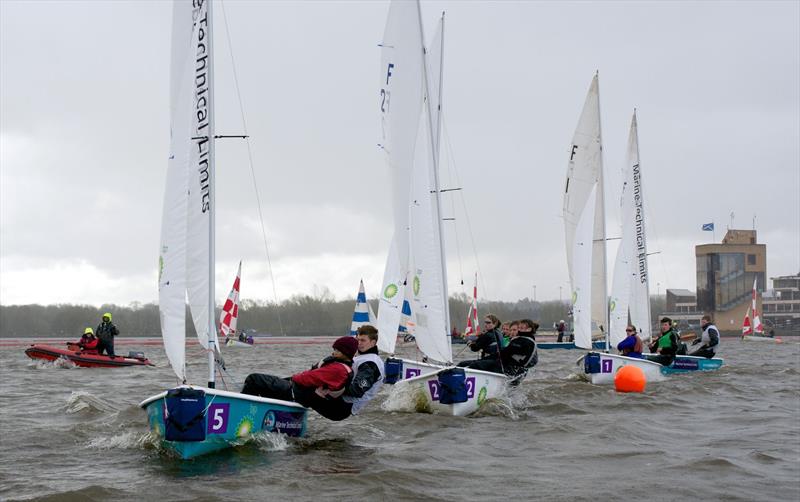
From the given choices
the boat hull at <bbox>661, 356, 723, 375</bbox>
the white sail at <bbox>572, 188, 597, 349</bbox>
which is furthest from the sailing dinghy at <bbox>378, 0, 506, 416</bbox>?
the boat hull at <bbox>661, 356, 723, 375</bbox>

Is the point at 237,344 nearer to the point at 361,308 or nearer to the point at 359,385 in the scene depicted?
the point at 361,308

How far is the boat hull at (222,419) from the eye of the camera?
24.9 feet

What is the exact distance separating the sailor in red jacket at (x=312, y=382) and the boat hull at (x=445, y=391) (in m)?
2.60

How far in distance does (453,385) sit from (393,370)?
231cm

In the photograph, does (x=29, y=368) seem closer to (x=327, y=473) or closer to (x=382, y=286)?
(x=382, y=286)

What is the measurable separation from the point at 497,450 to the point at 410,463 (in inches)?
50.3

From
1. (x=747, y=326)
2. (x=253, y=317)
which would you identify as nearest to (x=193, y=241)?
(x=747, y=326)

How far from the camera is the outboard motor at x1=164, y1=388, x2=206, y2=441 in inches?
291

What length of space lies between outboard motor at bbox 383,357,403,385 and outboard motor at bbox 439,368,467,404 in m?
1.44

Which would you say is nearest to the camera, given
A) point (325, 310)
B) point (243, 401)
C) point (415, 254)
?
point (243, 401)

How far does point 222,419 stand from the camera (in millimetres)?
7816

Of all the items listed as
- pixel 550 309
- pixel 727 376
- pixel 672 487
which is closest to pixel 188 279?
pixel 672 487

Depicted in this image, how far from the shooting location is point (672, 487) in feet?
23.3

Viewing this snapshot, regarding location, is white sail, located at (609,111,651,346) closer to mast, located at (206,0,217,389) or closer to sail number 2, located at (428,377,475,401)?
sail number 2, located at (428,377,475,401)
